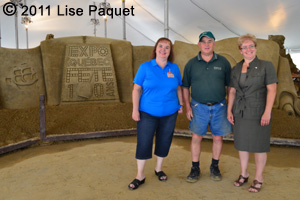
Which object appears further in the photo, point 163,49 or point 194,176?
point 194,176

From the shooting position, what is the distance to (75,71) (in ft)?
17.4

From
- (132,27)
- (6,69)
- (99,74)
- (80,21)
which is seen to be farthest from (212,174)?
(80,21)

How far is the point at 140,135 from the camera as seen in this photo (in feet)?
7.35

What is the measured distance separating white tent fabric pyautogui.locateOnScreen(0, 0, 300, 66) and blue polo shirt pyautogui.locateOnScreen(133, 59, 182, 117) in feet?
18.9

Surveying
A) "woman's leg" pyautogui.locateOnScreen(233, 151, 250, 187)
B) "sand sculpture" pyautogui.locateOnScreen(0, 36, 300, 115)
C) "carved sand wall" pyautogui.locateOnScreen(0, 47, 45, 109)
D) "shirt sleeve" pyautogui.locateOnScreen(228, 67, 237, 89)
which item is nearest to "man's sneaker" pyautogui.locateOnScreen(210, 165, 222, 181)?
"woman's leg" pyautogui.locateOnScreen(233, 151, 250, 187)

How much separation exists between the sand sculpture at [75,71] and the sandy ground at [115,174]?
192 cm

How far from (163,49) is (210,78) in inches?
19.3

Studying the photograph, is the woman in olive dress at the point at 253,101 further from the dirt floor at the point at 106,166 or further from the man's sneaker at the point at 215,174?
the dirt floor at the point at 106,166

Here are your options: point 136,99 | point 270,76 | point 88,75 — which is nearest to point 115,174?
point 136,99

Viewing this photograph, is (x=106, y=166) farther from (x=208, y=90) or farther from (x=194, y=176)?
(x=208, y=90)

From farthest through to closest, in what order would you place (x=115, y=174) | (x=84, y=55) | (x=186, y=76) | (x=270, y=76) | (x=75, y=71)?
(x=84, y=55)
(x=75, y=71)
(x=115, y=174)
(x=186, y=76)
(x=270, y=76)

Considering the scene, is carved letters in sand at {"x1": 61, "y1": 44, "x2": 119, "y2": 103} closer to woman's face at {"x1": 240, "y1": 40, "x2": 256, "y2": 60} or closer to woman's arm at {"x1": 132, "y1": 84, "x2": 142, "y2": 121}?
woman's arm at {"x1": 132, "y1": 84, "x2": 142, "y2": 121}

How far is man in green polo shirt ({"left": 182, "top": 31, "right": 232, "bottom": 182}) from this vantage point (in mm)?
2234

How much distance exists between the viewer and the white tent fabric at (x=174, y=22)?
720 cm
